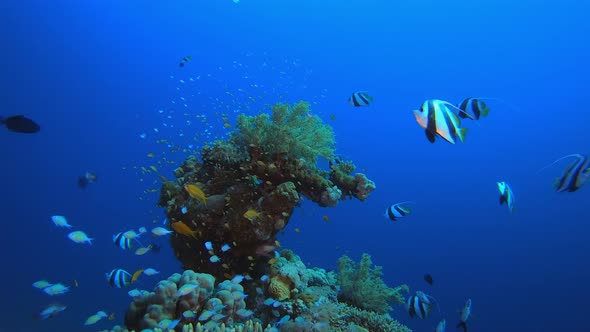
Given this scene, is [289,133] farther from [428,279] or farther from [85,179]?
[85,179]

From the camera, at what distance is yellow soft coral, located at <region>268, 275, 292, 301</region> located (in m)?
5.99

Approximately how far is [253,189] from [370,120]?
220 feet

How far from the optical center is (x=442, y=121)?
2279 millimetres

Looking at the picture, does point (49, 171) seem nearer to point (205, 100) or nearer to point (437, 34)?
point (205, 100)

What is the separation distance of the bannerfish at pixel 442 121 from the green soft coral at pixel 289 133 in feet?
14.3

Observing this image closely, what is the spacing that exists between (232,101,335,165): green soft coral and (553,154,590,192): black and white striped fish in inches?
165

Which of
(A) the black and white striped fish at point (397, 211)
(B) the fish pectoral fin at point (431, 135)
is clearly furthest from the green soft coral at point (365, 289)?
Result: (B) the fish pectoral fin at point (431, 135)

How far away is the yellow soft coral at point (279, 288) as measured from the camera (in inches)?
236

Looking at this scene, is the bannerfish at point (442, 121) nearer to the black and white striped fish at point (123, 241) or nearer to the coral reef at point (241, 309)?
the coral reef at point (241, 309)

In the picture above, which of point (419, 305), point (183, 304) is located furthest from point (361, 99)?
point (183, 304)

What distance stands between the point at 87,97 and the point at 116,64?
9.42 metres

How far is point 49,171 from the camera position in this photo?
204 feet

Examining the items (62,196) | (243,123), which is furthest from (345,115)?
(243,123)

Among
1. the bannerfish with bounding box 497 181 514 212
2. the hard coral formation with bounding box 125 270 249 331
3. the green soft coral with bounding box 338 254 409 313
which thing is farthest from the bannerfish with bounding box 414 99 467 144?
the green soft coral with bounding box 338 254 409 313
